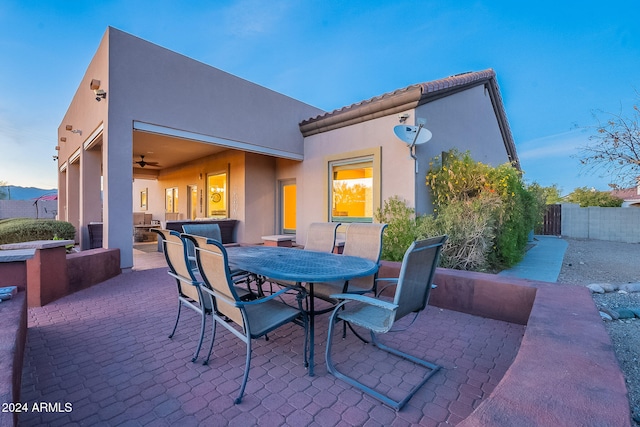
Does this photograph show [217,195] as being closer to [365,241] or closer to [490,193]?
[365,241]

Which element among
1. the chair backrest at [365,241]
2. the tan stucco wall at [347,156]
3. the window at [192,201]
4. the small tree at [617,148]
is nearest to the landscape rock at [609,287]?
the tan stucco wall at [347,156]

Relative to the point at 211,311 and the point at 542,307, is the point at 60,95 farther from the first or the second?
the point at 542,307

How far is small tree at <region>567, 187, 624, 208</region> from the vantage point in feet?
54.9

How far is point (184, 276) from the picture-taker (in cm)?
302

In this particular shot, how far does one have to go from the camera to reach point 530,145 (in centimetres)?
2017

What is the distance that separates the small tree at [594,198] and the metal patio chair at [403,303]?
20678 millimetres

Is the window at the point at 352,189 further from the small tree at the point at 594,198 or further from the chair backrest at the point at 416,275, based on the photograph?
the small tree at the point at 594,198

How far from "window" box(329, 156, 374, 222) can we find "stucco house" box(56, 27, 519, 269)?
0.03m

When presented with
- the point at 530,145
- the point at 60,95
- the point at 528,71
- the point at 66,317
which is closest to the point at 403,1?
the point at 528,71

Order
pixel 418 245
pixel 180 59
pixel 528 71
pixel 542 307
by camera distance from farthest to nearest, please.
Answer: pixel 528 71 < pixel 180 59 < pixel 542 307 < pixel 418 245

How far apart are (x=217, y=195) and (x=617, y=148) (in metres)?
11.3

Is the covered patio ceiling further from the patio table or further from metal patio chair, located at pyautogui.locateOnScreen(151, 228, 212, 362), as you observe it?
the patio table

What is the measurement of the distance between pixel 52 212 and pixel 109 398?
20665 millimetres

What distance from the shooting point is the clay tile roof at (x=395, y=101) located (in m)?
6.18
